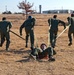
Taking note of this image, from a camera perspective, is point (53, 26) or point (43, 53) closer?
point (43, 53)

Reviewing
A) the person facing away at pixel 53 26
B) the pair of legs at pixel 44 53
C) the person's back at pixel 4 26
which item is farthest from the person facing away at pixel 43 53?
the person facing away at pixel 53 26

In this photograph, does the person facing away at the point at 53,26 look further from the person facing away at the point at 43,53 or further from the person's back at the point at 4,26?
the person facing away at the point at 43,53

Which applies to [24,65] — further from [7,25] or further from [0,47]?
[0,47]

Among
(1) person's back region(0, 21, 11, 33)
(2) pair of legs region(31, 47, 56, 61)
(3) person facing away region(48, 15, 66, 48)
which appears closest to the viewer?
(2) pair of legs region(31, 47, 56, 61)

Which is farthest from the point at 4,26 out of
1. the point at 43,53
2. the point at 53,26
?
the point at 43,53

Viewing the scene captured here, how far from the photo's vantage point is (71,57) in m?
12.6

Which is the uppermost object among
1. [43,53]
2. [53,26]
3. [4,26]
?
[4,26]

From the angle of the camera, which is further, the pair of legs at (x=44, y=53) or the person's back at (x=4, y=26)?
the person's back at (x=4, y=26)

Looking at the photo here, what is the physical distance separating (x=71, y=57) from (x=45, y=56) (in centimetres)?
160

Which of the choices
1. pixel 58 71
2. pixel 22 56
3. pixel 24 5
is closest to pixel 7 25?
pixel 22 56

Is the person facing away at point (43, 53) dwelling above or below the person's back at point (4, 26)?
below

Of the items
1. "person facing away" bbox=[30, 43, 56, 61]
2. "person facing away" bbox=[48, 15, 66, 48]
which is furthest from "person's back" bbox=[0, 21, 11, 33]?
"person facing away" bbox=[30, 43, 56, 61]

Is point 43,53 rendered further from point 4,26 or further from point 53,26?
point 53,26

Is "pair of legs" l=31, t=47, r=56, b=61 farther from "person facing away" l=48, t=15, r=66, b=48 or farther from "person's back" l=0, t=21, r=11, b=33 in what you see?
"person facing away" l=48, t=15, r=66, b=48
